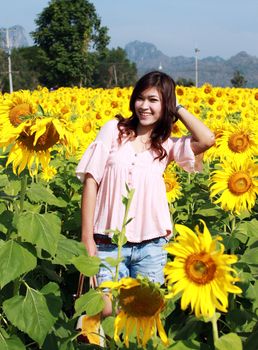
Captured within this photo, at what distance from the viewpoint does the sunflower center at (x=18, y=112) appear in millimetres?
2383

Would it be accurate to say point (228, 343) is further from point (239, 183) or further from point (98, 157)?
point (239, 183)

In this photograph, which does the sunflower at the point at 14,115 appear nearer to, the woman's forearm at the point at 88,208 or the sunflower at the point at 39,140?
the sunflower at the point at 39,140

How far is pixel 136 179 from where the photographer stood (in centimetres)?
281

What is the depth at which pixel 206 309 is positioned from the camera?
1558mm

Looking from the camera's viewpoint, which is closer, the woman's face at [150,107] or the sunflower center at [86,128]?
the woman's face at [150,107]

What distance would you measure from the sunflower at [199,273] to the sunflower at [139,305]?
0.06m


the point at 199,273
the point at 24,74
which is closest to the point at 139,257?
the point at 199,273

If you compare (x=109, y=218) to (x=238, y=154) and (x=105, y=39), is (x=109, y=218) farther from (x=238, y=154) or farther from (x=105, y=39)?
(x=105, y=39)

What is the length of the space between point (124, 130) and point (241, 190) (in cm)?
65

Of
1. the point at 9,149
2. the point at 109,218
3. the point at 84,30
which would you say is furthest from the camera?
the point at 84,30

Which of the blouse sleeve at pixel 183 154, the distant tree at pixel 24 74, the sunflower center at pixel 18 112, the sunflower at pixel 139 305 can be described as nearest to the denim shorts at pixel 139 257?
the blouse sleeve at pixel 183 154

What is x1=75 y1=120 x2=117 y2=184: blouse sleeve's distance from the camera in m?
2.79

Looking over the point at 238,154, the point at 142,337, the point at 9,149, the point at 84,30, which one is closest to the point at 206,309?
the point at 142,337

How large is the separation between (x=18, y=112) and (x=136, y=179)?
0.68 m
